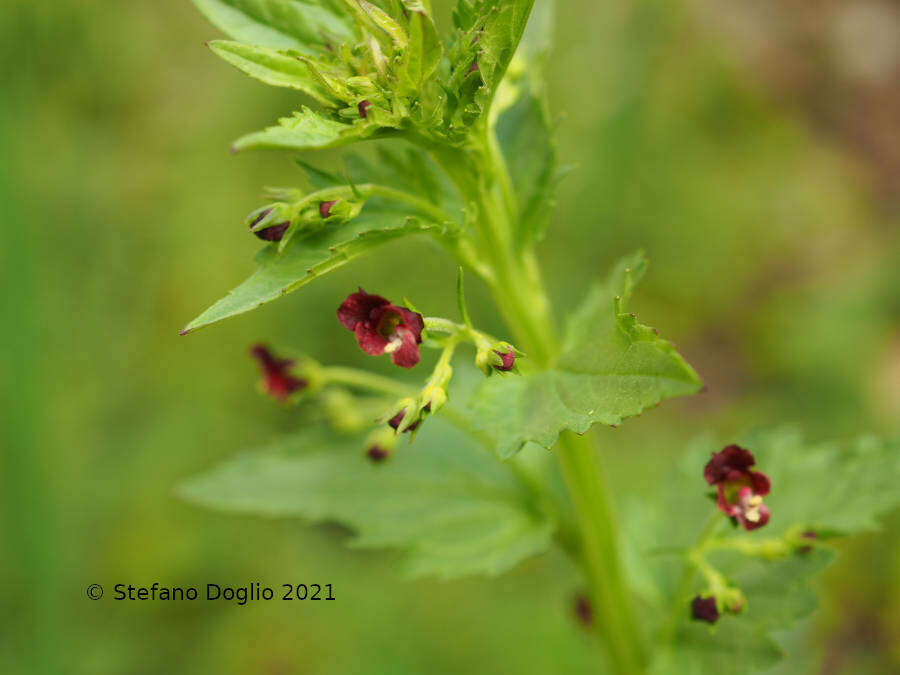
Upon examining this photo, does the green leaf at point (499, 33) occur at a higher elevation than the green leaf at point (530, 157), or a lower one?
lower

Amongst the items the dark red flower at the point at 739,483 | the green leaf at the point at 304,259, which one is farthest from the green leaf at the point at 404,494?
the green leaf at the point at 304,259

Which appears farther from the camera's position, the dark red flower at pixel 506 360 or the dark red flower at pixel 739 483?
the dark red flower at pixel 739 483

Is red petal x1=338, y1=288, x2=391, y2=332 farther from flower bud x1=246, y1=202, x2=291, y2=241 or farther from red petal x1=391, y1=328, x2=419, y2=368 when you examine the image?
flower bud x1=246, y1=202, x2=291, y2=241

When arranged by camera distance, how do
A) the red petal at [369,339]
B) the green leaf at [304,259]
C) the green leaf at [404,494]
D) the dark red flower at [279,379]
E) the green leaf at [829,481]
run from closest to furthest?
the green leaf at [304,259], the red petal at [369,339], the green leaf at [829,481], the green leaf at [404,494], the dark red flower at [279,379]

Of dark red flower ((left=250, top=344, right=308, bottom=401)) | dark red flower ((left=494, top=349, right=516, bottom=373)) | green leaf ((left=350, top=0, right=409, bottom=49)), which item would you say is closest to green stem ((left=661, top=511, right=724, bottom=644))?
dark red flower ((left=494, top=349, right=516, bottom=373))

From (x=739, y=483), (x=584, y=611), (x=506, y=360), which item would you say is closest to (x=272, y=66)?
(x=506, y=360)

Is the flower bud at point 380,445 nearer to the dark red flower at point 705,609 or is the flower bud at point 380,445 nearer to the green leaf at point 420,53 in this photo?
the dark red flower at point 705,609
